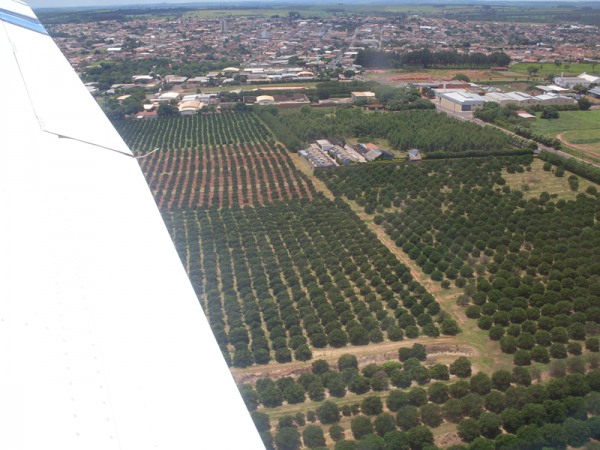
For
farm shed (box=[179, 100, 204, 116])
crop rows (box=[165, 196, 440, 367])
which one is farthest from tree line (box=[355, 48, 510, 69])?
crop rows (box=[165, 196, 440, 367])

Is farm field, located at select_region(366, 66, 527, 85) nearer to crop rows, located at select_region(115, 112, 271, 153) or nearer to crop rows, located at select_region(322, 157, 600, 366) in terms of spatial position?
crop rows, located at select_region(115, 112, 271, 153)

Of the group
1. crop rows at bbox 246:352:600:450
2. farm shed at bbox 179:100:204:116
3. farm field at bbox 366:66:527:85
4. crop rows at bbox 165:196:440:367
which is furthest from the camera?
farm field at bbox 366:66:527:85

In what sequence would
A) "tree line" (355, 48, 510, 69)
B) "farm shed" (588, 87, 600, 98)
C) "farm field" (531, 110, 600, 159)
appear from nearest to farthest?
"farm field" (531, 110, 600, 159) < "farm shed" (588, 87, 600, 98) < "tree line" (355, 48, 510, 69)

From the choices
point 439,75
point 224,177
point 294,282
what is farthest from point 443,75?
point 294,282

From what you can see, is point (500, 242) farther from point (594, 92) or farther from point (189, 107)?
point (594, 92)

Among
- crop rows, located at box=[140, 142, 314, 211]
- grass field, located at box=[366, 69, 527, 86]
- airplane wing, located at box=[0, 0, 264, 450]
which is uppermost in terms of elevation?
airplane wing, located at box=[0, 0, 264, 450]

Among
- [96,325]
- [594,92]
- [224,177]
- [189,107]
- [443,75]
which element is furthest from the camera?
[443,75]

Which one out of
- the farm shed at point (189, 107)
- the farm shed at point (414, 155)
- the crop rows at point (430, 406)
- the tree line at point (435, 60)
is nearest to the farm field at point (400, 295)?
the crop rows at point (430, 406)

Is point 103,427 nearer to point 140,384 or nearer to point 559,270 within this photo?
point 140,384
